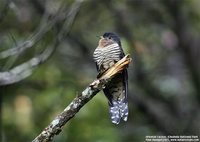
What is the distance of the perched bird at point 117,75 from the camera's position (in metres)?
3.64

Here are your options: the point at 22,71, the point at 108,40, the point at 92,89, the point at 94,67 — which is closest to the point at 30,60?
the point at 22,71

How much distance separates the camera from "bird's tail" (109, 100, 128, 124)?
11.4 ft

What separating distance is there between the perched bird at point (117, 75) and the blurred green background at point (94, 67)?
7.62ft

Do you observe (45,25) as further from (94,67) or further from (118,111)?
(118,111)

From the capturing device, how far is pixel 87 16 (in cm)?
798

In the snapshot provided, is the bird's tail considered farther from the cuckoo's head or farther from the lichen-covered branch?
the cuckoo's head

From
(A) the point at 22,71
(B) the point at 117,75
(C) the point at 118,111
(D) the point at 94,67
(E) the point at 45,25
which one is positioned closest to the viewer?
(C) the point at 118,111

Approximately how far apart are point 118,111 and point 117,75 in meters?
0.22

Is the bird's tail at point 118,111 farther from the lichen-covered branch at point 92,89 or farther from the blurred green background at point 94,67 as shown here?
the blurred green background at point 94,67

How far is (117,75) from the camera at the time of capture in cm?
368

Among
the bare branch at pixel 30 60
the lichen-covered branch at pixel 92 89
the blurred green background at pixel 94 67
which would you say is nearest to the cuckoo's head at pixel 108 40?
the lichen-covered branch at pixel 92 89

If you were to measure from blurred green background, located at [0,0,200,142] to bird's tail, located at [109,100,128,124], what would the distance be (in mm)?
2430

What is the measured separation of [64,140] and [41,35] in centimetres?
121

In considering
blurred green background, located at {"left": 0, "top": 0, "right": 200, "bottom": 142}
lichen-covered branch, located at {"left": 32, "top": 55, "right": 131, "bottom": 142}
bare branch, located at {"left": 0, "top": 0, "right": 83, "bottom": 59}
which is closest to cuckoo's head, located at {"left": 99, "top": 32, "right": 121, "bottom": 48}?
lichen-covered branch, located at {"left": 32, "top": 55, "right": 131, "bottom": 142}
